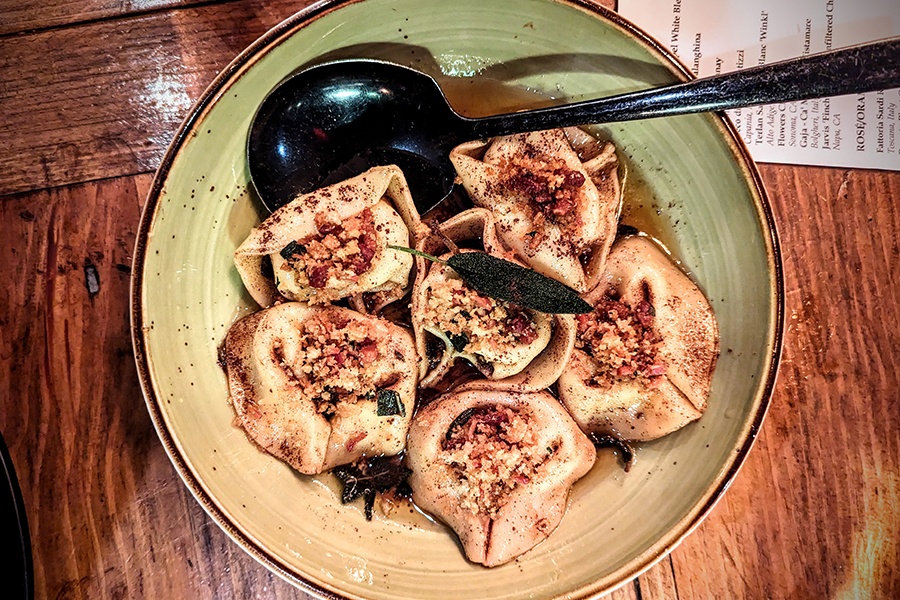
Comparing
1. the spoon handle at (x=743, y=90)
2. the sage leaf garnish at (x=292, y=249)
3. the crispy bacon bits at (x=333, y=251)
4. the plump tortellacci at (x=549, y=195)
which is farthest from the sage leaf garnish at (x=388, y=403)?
the spoon handle at (x=743, y=90)

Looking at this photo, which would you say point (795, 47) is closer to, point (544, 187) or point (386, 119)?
point (544, 187)

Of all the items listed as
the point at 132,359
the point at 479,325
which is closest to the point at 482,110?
the point at 479,325

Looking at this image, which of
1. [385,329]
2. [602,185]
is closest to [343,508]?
[385,329]

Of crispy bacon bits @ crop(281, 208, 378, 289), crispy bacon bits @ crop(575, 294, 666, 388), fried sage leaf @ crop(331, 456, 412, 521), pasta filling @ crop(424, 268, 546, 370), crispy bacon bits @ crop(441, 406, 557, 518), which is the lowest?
fried sage leaf @ crop(331, 456, 412, 521)

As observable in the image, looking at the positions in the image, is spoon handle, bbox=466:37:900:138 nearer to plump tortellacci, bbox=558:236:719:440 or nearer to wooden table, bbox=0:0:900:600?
plump tortellacci, bbox=558:236:719:440

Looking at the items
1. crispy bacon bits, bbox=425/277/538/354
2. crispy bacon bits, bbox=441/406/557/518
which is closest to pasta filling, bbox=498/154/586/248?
crispy bacon bits, bbox=425/277/538/354

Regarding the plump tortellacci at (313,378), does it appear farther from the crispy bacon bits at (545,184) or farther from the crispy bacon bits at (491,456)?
the crispy bacon bits at (545,184)

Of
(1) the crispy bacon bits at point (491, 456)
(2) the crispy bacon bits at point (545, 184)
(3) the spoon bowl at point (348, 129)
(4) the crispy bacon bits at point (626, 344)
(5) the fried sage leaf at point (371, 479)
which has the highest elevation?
(3) the spoon bowl at point (348, 129)
